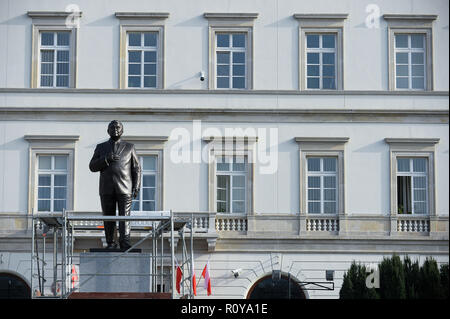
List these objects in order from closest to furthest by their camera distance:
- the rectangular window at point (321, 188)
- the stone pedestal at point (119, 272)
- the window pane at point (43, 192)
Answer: the stone pedestal at point (119, 272) < the window pane at point (43, 192) < the rectangular window at point (321, 188)

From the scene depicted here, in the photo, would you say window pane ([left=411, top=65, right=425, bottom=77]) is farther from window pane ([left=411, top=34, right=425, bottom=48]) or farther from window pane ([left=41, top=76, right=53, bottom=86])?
window pane ([left=41, top=76, right=53, bottom=86])

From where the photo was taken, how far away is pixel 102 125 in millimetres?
29453

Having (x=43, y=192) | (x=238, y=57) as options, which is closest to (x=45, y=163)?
(x=43, y=192)

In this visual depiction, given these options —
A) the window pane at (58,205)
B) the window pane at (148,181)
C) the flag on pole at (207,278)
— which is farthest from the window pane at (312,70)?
the window pane at (58,205)

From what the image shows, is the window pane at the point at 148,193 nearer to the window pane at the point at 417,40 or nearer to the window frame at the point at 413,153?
the window frame at the point at 413,153

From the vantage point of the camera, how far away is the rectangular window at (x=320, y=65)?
98.0ft

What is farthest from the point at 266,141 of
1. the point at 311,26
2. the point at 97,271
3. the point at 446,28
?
the point at 97,271

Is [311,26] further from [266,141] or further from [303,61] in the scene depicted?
[266,141]

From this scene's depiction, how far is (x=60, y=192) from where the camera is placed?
29188 millimetres

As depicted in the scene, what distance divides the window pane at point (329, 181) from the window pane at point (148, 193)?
4580mm

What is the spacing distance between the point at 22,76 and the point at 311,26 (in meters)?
7.92

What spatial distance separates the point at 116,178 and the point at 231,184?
13.3 metres

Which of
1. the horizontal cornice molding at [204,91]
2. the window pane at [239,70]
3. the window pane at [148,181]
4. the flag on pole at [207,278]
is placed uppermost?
the window pane at [239,70]

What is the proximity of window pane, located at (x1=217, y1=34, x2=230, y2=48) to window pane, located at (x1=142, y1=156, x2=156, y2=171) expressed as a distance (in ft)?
11.7
